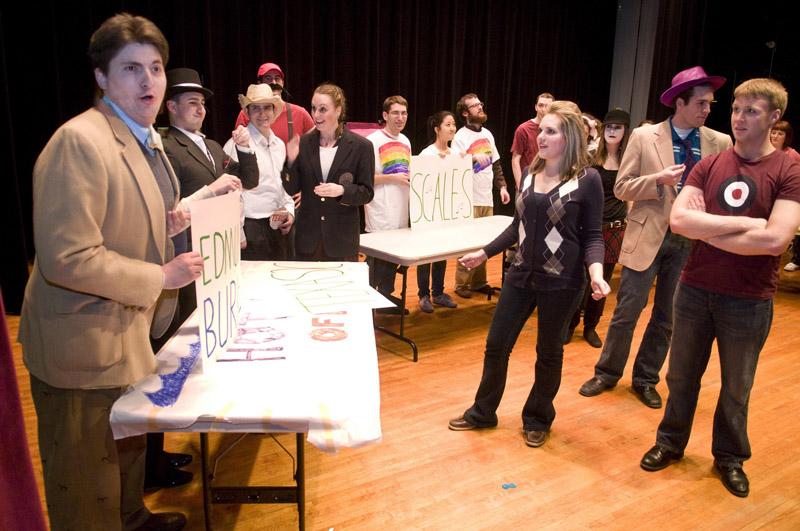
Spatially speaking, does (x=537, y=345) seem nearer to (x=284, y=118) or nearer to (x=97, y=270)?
(x=97, y=270)

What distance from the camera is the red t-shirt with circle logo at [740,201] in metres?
2.14

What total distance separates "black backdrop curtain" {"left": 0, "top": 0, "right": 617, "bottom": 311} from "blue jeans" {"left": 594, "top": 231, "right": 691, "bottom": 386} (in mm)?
4059

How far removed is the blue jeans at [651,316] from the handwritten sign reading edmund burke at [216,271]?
7.04 ft

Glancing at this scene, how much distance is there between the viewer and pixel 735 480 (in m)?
2.46

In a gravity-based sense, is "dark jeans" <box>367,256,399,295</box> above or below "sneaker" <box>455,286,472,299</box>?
above

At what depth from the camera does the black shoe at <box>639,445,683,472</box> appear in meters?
2.60

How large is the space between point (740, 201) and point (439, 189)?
221 centimetres

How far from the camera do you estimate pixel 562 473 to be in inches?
101

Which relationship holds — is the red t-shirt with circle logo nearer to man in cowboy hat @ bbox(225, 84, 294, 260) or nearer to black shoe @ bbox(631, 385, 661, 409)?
black shoe @ bbox(631, 385, 661, 409)

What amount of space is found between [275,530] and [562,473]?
1248mm

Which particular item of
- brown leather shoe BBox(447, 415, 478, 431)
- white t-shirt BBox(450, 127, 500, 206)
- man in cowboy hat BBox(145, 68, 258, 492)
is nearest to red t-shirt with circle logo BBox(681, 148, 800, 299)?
brown leather shoe BBox(447, 415, 478, 431)

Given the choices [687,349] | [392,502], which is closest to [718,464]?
[687,349]

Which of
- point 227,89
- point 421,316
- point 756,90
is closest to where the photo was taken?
point 756,90

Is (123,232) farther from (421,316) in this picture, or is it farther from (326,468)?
(421,316)
